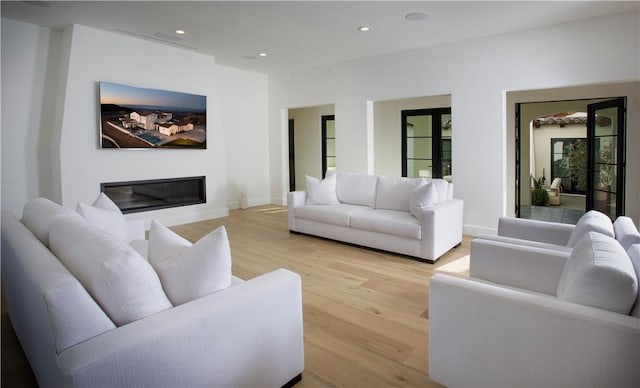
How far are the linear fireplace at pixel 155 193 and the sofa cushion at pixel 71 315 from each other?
447 cm

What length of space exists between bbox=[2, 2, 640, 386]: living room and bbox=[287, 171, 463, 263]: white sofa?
3.91ft

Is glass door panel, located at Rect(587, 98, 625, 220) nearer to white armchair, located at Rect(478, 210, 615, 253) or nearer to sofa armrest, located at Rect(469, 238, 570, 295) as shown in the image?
white armchair, located at Rect(478, 210, 615, 253)

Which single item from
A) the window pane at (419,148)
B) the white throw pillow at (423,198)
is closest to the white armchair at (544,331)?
the white throw pillow at (423,198)

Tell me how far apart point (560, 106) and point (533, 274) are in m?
6.99

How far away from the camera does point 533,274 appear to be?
2.30 m

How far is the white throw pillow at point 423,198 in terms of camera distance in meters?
4.24

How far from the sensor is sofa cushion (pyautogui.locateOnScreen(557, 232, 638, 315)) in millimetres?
1460

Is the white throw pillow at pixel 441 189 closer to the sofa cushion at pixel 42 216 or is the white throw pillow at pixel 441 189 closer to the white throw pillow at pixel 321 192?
the white throw pillow at pixel 321 192

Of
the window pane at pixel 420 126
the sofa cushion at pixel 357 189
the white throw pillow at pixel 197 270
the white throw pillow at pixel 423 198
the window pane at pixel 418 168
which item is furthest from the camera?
the window pane at pixel 418 168

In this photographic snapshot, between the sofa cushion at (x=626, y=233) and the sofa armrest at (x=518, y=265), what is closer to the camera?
the sofa cushion at (x=626, y=233)

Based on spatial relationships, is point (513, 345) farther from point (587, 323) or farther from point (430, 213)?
point (430, 213)

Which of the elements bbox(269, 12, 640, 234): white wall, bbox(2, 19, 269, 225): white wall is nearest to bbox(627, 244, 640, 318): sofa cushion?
bbox(269, 12, 640, 234): white wall

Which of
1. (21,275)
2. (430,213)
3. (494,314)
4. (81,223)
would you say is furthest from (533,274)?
(21,275)

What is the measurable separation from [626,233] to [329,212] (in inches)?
127
